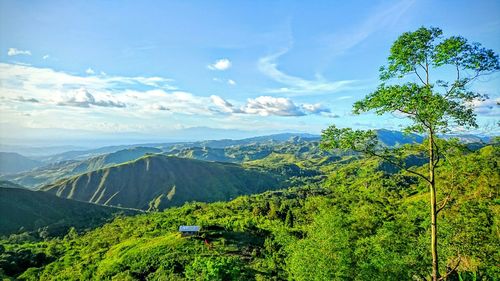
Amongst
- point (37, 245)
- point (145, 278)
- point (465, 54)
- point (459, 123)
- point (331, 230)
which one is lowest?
point (37, 245)

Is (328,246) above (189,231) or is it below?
above

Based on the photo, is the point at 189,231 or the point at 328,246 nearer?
the point at 328,246

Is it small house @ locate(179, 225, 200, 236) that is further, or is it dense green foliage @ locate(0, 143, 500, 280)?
small house @ locate(179, 225, 200, 236)

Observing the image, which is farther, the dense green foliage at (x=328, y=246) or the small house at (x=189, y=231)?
the small house at (x=189, y=231)

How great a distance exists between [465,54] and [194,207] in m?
183

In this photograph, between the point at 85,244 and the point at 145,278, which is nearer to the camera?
the point at 145,278

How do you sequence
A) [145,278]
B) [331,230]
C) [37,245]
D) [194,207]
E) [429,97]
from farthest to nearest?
[194,207] → [37,245] → [145,278] → [331,230] → [429,97]

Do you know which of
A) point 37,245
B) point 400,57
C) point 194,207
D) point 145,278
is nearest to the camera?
point 400,57

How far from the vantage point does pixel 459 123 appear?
22.0 metres

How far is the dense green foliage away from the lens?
90.4 feet

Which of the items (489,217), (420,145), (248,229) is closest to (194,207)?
(248,229)

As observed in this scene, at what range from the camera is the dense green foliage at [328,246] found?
2755 cm

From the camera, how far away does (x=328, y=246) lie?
29.1m

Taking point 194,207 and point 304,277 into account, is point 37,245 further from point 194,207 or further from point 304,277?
point 304,277
